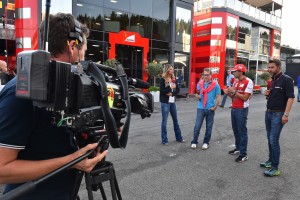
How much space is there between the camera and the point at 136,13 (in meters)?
16.7

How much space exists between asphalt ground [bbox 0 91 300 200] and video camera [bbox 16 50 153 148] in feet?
7.75

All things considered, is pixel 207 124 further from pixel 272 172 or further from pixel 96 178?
pixel 96 178

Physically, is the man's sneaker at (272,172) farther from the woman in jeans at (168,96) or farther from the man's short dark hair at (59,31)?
the man's short dark hair at (59,31)

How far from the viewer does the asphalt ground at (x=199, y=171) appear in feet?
11.5

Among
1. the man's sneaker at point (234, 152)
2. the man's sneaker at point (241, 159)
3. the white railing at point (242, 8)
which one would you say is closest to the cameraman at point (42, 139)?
the man's sneaker at point (241, 159)

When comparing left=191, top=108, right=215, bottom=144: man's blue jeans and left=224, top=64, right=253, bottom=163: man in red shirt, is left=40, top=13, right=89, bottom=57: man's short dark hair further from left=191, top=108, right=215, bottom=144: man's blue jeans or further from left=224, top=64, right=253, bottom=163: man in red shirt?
left=191, top=108, right=215, bottom=144: man's blue jeans

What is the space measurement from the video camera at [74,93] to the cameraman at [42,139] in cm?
12

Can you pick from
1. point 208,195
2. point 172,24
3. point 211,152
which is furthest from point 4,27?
point 208,195

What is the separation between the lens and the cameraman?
1.11m

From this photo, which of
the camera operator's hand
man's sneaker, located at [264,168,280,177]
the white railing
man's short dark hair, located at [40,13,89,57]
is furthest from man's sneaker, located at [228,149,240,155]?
the white railing

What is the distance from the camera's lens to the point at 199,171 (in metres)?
4.35

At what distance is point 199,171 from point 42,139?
3.51 meters

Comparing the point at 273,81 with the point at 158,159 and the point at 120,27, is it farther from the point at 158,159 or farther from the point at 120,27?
the point at 120,27

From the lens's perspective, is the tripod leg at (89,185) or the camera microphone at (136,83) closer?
the tripod leg at (89,185)
